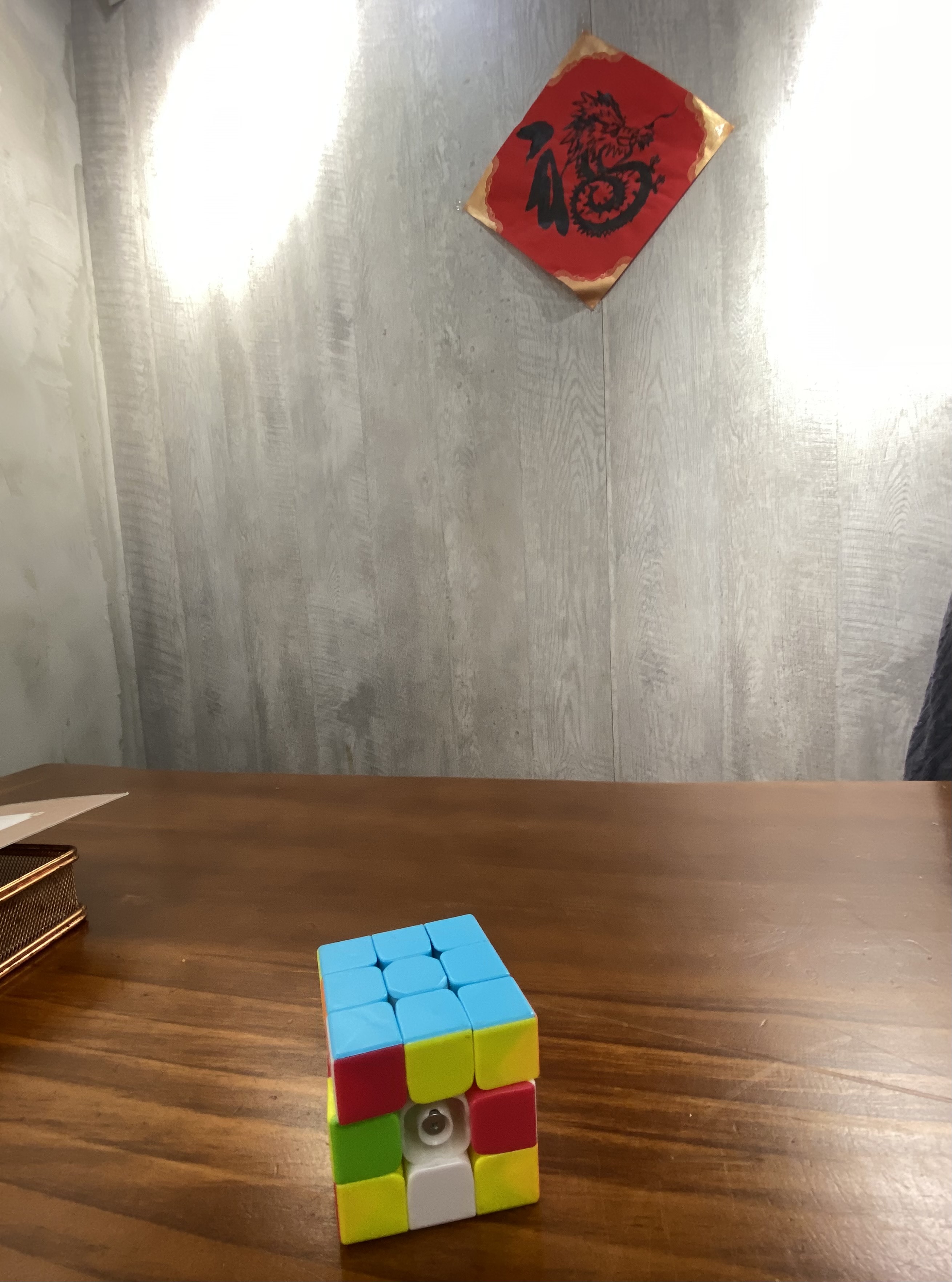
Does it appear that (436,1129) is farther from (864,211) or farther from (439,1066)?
(864,211)

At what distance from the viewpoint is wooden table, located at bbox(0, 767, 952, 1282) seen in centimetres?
40

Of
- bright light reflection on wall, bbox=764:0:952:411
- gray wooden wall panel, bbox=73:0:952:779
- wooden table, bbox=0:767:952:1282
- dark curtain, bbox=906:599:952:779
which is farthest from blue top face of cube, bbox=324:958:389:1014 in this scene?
bright light reflection on wall, bbox=764:0:952:411

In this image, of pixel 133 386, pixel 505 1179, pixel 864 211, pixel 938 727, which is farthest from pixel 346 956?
pixel 133 386

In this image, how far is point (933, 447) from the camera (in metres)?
2.08

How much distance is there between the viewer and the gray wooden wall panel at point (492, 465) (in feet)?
7.05

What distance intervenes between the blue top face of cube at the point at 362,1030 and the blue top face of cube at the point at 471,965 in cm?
2

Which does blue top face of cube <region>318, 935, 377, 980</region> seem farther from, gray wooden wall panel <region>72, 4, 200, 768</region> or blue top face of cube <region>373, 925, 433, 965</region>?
gray wooden wall panel <region>72, 4, 200, 768</region>

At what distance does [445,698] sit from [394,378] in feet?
3.06

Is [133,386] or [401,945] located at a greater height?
[133,386]

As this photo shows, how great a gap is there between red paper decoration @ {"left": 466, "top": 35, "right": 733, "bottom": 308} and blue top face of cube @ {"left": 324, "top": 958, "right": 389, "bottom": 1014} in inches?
83.0

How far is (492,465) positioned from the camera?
2346 millimetres

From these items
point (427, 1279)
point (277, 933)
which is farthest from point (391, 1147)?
point (277, 933)

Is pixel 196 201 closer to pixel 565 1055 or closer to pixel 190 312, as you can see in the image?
pixel 190 312

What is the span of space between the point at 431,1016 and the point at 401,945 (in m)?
0.07
